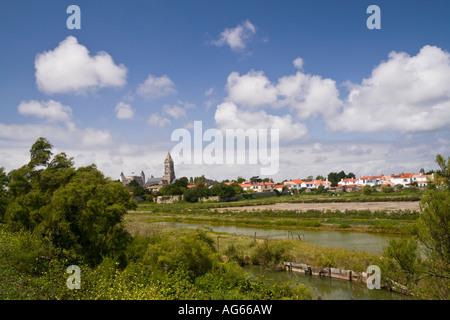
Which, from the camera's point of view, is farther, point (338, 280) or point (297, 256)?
point (297, 256)

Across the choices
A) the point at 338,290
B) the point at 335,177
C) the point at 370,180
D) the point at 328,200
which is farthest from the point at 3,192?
the point at 335,177

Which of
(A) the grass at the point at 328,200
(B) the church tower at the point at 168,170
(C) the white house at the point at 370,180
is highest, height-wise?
(B) the church tower at the point at 168,170

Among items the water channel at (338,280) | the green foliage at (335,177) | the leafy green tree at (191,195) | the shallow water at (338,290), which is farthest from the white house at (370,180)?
the shallow water at (338,290)

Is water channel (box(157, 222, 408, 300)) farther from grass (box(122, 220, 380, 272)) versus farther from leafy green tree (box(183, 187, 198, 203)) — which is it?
leafy green tree (box(183, 187, 198, 203))

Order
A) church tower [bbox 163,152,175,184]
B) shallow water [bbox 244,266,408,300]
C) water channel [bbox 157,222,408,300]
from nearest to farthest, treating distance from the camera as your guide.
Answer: shallow water [bbox 244,266,408,300], water channel [bbox 157,222,408,300], church tower [bbox 163,152,175,184]

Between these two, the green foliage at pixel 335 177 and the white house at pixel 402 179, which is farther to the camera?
the green foliage at pixel 335 177

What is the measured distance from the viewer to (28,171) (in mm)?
20672

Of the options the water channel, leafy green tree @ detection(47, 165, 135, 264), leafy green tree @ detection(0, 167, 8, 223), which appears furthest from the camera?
leafy green tree @ detection(0, 167, 8, 223)

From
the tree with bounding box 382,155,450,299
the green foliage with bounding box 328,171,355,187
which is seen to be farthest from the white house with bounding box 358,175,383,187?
the tree with bounding box 382,155,450,299

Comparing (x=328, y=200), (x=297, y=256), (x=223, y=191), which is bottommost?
(x=328, y=200)

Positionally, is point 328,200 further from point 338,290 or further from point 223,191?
point 338,290

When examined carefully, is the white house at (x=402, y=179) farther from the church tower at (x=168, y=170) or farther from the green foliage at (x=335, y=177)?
the church tower at (x=168, y=170)

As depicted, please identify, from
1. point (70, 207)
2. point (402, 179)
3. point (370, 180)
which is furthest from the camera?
point (370, 180)

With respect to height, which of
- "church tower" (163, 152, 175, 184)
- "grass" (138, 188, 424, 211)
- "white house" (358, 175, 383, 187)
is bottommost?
"grass" (138, 188, 424, 211)
